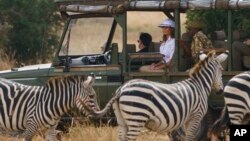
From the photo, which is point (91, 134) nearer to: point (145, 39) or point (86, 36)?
point (145, 39)

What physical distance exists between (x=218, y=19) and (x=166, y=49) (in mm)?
2909

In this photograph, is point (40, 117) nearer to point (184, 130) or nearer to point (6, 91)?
point (6, 91)

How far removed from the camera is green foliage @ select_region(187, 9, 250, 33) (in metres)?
14.7

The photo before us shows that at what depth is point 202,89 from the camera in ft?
38.4

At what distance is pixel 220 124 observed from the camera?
11820 mm

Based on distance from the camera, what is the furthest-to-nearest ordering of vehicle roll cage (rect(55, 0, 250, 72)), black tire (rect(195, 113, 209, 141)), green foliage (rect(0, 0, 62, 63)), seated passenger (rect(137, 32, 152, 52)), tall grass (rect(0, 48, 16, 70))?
1. green foliage (rect(0, 0, 62, 63))
2. tall grass (rect(0, 48, 16, 70))
3. seated passenger (rect(137, 32, 152, 52))
4. black tire (rect(195, 113, 209, 141))
5. vehicle roll cage (rect(55, 0, 250, 72))

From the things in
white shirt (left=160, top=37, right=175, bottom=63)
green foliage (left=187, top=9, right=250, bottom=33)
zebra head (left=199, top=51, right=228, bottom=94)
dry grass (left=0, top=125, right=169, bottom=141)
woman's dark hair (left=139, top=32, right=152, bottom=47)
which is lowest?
dry grass (left=0, top=125, right=169, bottom=141)

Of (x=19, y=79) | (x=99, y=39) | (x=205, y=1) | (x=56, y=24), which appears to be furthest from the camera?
(x=56, y=24)

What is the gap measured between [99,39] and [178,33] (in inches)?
89.9

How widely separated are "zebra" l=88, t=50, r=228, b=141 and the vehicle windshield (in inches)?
103

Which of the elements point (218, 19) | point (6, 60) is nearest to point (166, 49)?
point (218, 19)

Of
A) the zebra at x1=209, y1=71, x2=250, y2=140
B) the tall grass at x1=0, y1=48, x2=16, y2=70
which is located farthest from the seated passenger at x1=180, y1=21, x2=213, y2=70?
the tall grass at x1=0, y1=48, x2=16, y2=70

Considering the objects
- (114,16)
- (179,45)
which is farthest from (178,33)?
(114,16)

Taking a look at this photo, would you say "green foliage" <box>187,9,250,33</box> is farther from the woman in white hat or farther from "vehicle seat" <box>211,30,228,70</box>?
the woman in white hat
